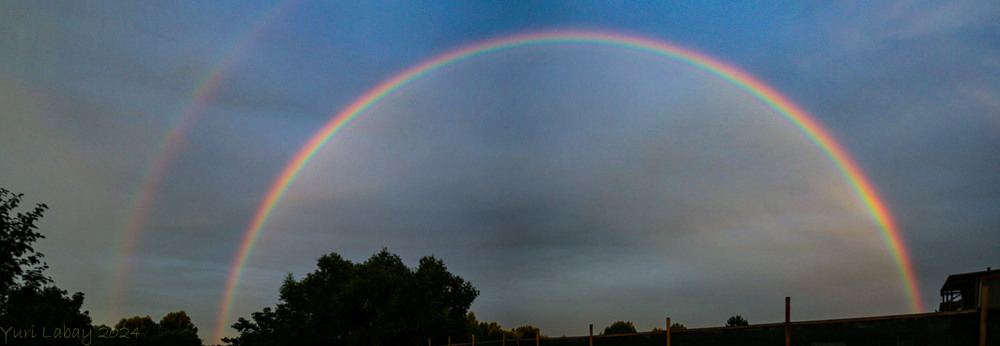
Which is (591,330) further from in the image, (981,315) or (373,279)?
(373,279)

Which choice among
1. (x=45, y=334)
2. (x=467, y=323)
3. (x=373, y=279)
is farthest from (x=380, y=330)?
(x=45, y=334)

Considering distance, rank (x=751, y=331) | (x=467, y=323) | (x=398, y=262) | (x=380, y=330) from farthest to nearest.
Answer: (x=398, y=262), (x=467, y=323), (x=380, y=330), (x=751, y=331)

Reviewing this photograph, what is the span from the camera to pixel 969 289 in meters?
30.9

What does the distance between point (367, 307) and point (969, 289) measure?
3701 centimetres

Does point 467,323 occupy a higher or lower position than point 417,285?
lower

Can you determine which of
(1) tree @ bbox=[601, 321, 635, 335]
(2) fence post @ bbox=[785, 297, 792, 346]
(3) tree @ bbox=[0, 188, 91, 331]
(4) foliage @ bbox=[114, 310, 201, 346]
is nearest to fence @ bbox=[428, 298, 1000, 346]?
(2) fence post @ bbox=[785, 297, 792, 346]

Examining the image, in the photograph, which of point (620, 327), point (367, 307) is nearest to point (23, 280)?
point (367, 307)

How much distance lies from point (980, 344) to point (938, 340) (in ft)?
1.78

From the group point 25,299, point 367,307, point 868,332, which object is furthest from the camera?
point 367,307

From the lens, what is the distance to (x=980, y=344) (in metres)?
8.72

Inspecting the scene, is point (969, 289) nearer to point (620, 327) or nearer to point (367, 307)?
point (367, 307)

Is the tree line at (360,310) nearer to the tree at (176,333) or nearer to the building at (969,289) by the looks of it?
the tree at (176,333)

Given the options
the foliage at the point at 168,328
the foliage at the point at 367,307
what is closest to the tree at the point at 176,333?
the foliage at the point at 168,328

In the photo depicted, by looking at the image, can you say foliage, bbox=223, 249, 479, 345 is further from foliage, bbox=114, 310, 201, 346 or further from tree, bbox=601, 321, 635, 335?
tree, bbox=601, 321, 635, 335
